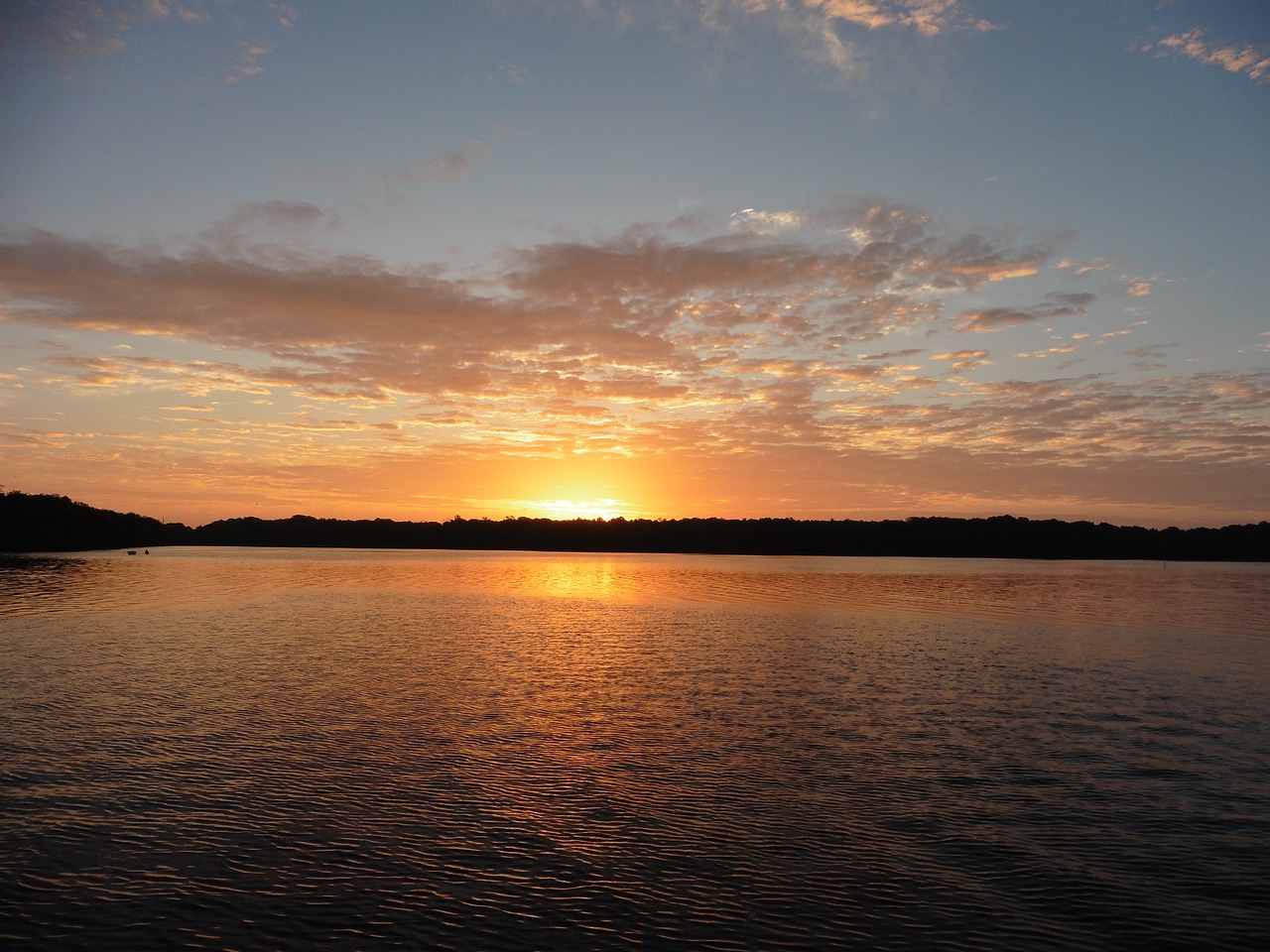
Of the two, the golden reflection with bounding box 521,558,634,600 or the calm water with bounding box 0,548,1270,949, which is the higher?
the calm water with bounding box 0,548,1270,949

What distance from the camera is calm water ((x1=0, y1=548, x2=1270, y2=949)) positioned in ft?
33.2

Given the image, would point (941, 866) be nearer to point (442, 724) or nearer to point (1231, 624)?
point (442, 724)

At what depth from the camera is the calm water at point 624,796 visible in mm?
10133

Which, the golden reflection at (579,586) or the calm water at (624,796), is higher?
the calm water at (624,796)

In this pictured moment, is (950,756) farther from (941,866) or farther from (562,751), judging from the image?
(562,751)

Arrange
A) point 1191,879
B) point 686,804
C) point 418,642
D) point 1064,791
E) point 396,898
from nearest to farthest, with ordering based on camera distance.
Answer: point 396,898, point 1191,879, point 686,804, point 1064,791, point 418,642

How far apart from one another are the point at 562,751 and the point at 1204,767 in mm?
13450

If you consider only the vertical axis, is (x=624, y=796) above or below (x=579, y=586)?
above

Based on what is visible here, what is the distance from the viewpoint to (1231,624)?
153 ft

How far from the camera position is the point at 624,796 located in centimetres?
1480

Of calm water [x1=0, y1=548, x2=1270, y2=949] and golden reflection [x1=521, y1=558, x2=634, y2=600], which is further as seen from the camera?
golden reflection [x1=521, y1=558, x2=634, y2=600]

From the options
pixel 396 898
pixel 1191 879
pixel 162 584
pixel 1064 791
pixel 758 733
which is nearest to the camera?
pixel 396 898

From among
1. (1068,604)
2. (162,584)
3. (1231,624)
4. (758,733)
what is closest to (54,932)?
(758,733)

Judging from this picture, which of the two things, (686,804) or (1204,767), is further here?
(1204,767)
